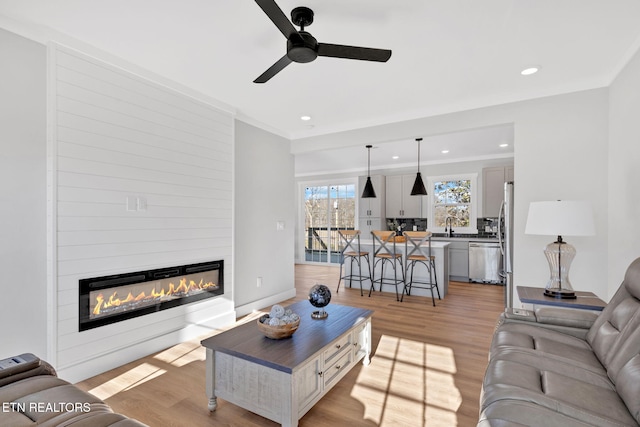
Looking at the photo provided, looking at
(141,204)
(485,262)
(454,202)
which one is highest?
(454,202)

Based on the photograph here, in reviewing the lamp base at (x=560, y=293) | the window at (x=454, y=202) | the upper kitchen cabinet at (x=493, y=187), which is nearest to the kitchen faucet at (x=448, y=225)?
the window at (x=454, y=202)

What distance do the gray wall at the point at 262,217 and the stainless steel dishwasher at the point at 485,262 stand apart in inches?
142

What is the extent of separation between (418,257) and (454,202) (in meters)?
2.77

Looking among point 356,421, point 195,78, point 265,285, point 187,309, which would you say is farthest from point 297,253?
point 356,421

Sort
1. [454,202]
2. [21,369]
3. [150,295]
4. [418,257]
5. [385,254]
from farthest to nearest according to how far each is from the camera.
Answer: [454,202]
[385,254]
[418,257]
[150,295]
[21,369]

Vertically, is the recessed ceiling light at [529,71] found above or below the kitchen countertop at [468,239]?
above

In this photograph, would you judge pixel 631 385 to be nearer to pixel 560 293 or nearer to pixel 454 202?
pixel 560 293

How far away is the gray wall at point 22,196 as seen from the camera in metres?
2.11

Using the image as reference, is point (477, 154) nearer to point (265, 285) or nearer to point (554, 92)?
point (554, 92)

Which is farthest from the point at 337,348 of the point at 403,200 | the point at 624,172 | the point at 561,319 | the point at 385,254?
the point at 403,200

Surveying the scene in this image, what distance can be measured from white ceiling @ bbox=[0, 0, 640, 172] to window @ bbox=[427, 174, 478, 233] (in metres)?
Answer: 3.57

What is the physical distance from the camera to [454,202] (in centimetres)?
700

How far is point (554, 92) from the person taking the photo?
10.6 ft

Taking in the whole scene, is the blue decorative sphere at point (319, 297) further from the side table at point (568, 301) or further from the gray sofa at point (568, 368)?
the side table at point (568, 301)
